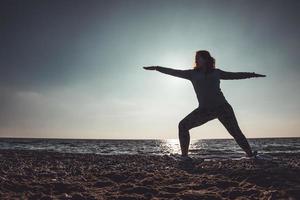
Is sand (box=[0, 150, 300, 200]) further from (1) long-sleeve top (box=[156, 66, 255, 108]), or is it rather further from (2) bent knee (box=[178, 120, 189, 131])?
(1) long-sleeve top (box=[156, 66, 255, 108])

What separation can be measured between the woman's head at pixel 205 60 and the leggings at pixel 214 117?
1.07 m

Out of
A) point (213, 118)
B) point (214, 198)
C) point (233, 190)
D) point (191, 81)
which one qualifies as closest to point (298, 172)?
point (233, 190)

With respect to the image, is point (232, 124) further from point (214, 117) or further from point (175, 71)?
point (175, 71)

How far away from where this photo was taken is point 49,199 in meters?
4.29

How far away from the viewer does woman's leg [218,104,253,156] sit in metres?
8.62

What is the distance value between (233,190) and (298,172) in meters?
1.92

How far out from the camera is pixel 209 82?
8773 mm

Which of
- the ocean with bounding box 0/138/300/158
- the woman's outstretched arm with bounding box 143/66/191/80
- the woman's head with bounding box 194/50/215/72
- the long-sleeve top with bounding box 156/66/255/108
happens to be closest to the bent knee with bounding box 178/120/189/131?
the long-sleeve top with bounding box 156/66/255/108

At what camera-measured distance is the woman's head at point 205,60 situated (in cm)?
877

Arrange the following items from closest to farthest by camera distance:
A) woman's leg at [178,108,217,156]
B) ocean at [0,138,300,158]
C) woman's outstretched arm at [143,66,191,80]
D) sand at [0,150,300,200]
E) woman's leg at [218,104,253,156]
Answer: sand at [0,150,300,200] → woman's leg at [218,104,253,156] → woman's leg at [178,108,217,156] → woman's outstretched arm at [143,66,191,80] → ocean at [0,138,300,158]

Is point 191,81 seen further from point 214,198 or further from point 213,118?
point 214,198

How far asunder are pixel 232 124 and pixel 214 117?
1.65ft

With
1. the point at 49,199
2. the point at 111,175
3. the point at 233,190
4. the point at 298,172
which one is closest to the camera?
the point at 49,199

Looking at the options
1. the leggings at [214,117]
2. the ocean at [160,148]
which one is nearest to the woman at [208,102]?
the leggings at [214,117]
